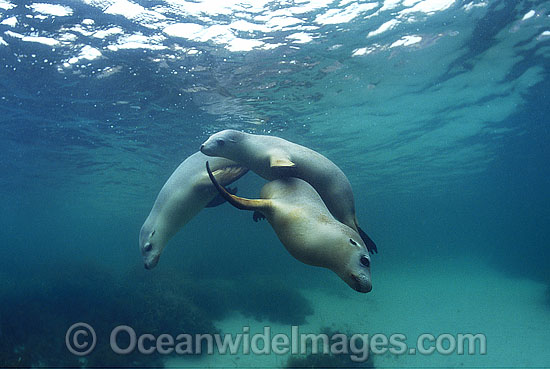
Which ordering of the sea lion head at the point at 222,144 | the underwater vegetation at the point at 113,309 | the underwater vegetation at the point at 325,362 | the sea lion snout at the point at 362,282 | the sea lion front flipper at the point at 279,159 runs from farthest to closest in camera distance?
the underwater vegetation at the point at 113,309, the underwater vegetation at the point at 325,362, the sea lion head at the point at 222,144, the sea lion front flipper at the point at 279,159, the sea lion snout at the point at 362,282

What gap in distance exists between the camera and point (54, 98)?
11805 mm

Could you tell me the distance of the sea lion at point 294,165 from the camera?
2.71 m

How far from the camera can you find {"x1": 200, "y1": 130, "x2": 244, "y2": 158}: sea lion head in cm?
300

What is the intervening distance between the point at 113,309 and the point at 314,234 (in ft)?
48.7

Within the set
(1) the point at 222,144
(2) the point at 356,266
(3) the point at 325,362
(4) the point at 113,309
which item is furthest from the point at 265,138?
(4) the point at 113,309

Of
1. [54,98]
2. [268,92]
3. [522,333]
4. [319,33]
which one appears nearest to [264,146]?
[319,33]

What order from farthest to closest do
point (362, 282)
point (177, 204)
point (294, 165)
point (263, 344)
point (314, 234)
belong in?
point (263, 344) → point (177, 204) → point (294, 165) → point (314, 234) → point (362, 282)

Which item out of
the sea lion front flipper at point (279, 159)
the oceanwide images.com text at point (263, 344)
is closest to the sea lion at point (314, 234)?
the sea lion front flipper at point (279, 159)

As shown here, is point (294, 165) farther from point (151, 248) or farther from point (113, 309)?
point (113, 309)

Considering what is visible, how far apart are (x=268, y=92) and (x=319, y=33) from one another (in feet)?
12.2

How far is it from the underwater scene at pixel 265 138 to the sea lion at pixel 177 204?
21mm

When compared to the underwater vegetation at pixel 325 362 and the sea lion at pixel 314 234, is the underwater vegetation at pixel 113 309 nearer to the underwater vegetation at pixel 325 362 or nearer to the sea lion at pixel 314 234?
the underwater vegetation at pixel 325 362

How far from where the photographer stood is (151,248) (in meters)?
3.06

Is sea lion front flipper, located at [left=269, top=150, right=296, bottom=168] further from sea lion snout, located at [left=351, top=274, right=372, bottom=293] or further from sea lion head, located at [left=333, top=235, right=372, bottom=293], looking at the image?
sea lion snout, located at [left=351, top=274, right=372, bottom=293]
